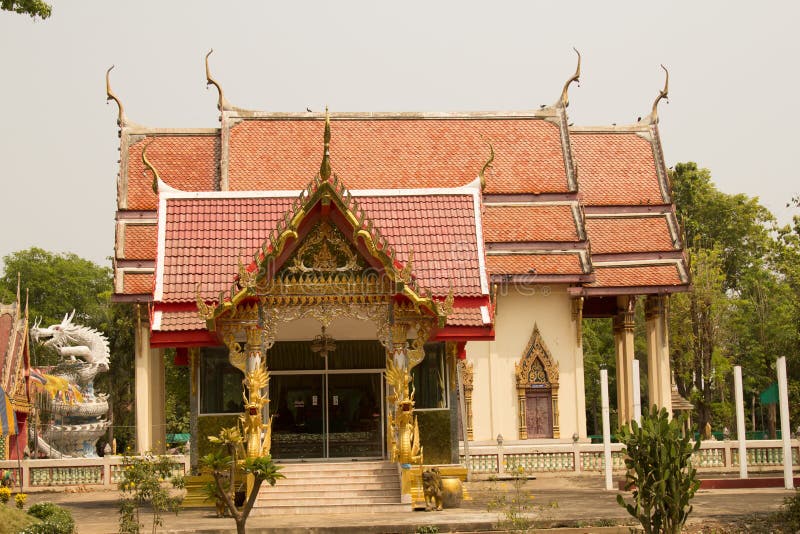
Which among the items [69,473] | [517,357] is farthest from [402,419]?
[517,357]

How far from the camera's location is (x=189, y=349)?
19469 millimetres

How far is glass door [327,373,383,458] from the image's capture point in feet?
65.5

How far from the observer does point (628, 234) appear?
33625 mm

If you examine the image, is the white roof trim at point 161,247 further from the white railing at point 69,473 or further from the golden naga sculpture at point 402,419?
the white railing at point 69,473

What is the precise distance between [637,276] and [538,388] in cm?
405

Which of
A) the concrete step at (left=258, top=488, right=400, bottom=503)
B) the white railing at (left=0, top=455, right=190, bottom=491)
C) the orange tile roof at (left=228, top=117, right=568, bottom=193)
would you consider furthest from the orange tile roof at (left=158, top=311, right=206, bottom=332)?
the orange tile roof at (left=228, top=117, right=568, bottom=193)

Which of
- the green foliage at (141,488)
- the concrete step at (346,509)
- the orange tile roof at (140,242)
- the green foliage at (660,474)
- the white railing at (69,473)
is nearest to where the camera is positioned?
the green foliage at (660,474)

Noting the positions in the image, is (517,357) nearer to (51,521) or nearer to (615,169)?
(615,169)

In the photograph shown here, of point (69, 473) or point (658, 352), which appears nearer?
point (69, 473)

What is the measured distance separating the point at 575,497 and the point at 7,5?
11930 mm

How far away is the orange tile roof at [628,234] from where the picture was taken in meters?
33.2

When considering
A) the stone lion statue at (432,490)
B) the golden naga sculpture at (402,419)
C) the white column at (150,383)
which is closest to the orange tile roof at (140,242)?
the white column at (150,383)

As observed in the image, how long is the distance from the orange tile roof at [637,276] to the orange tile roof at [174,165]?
10504mm

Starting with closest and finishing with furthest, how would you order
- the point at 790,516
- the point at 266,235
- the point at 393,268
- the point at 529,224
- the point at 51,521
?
the point at 51,521
the point at 790,516
the point at 393,268
the point at 266,235
the point at 529,224
